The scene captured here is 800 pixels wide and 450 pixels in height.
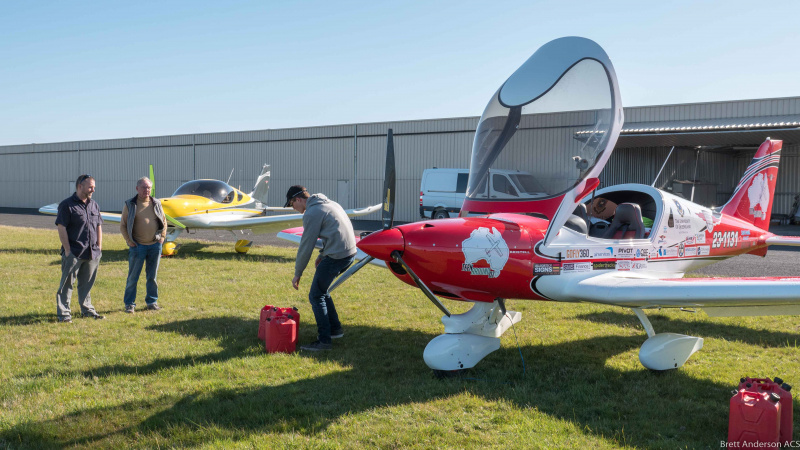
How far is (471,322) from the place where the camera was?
17.9 ft

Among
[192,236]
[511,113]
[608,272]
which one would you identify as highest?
[511,113]

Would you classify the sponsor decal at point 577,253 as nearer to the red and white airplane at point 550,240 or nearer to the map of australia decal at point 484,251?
the red and white airplane at point 550,240

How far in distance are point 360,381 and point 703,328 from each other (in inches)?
173

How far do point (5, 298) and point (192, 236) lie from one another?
9.82 meters

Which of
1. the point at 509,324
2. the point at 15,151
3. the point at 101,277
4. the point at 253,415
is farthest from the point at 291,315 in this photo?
the point at 15,151

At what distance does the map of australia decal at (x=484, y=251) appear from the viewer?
479 cm

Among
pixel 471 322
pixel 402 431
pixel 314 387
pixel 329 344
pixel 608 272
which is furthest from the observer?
pixel 329 344

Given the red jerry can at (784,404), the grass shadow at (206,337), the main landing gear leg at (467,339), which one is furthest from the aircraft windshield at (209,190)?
the red jerry can at (784,404)

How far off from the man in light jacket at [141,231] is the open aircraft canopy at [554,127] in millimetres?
4269

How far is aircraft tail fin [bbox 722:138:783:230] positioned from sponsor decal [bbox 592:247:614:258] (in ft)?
10.3

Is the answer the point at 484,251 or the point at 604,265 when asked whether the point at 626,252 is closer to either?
the point at 604,265

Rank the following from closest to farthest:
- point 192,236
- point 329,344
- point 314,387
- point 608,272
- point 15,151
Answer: point 314,387
point 608,272
point 329,344
point 192,236
point 15,151

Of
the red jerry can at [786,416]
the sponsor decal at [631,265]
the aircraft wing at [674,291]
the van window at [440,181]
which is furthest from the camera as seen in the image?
the van window at [440,181]

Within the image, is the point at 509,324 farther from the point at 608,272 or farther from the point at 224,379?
the point at 224,379
